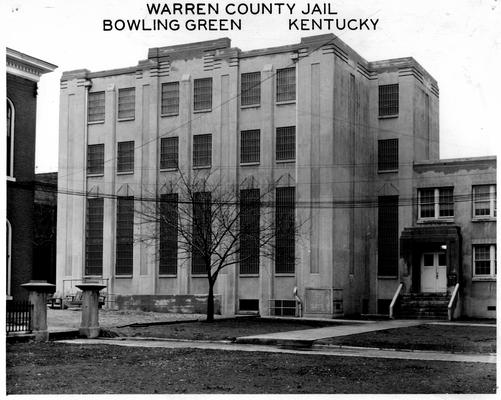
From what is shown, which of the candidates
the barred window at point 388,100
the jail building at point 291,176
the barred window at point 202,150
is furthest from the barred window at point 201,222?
the barred window at point 388,100

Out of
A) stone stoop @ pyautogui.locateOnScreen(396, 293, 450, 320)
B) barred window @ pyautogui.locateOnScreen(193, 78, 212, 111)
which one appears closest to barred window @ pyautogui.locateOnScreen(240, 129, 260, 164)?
barred window @ pyautogui.locateOnScreen(193, 78, 212, 111)

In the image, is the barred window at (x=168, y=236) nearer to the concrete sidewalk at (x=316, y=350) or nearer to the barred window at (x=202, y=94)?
the barred window at (x=202, y=94)

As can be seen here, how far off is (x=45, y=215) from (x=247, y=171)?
28.3 meters

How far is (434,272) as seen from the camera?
3916 cm

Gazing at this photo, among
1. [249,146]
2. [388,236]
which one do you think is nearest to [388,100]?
[388,236]

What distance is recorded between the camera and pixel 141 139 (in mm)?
42188

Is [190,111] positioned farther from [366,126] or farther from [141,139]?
[366,126]

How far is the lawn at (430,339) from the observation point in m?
21.2

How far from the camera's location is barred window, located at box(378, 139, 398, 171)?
134 ft

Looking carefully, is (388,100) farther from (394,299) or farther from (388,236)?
(394,299)

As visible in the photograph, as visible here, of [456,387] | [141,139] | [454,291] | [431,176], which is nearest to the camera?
[456,387]

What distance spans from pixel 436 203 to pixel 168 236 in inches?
553

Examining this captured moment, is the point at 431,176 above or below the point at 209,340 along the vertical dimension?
above

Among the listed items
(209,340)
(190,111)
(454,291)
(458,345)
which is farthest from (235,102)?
(458,345)
